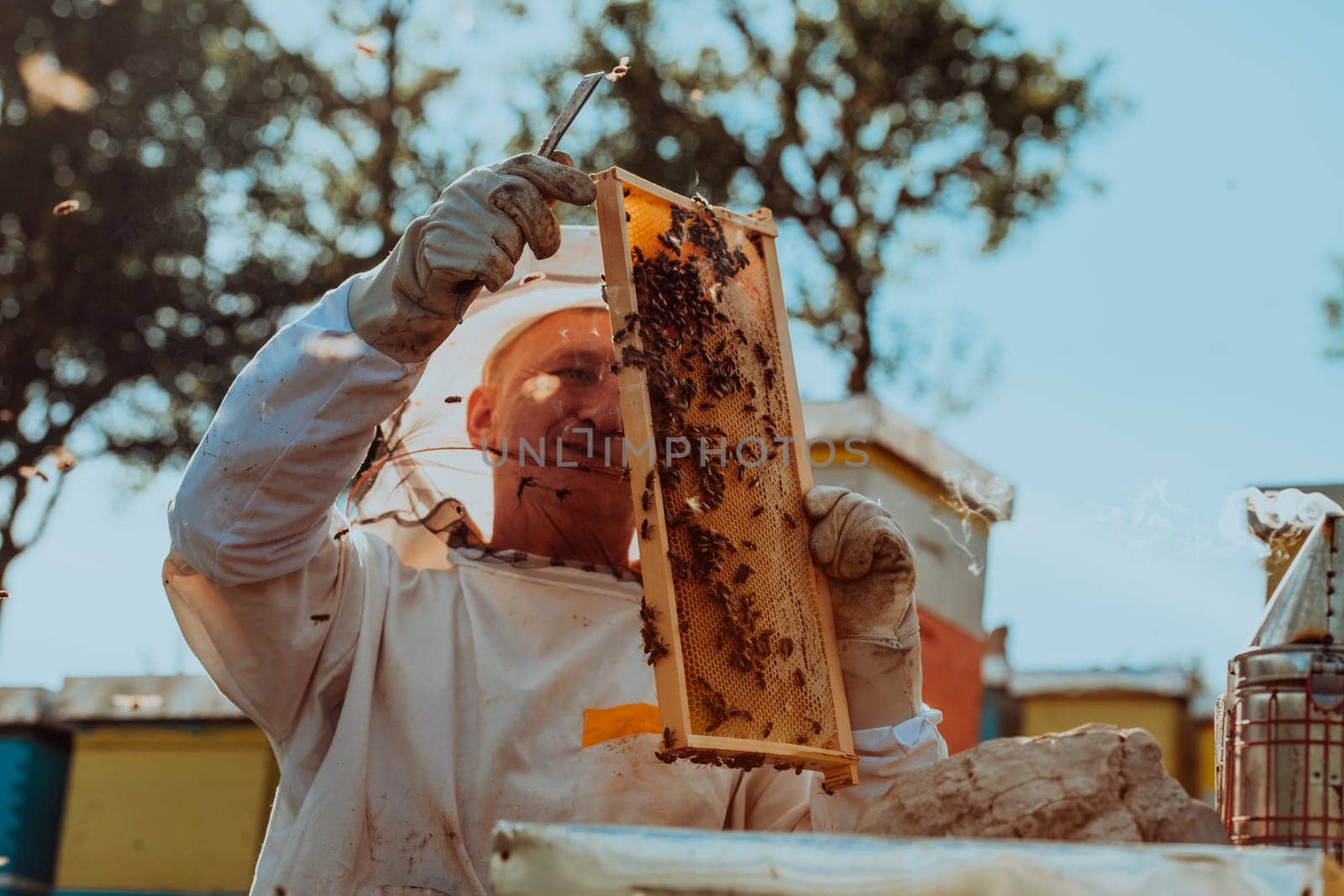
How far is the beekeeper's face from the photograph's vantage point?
352cm

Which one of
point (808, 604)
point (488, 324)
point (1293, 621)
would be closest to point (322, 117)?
point (488, 324)

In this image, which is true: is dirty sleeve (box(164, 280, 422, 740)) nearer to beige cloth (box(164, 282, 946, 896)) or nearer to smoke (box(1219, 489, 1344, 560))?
beige cloth (box(164, 282, 946, 896))

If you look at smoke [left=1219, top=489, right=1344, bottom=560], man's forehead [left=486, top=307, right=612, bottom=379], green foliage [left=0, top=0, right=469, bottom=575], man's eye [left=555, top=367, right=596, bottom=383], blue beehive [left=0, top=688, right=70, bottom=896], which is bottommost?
→ blue beehive [left=0, top=688, right=70, bottom=896]

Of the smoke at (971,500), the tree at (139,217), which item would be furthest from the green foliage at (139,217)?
the smoke at (971,500)

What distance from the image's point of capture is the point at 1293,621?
91.9 inches

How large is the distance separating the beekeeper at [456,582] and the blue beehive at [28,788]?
614 centimetres

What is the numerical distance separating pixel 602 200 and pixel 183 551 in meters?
1.10

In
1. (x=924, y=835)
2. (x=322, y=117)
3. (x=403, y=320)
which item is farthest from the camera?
(x=322, y=117)

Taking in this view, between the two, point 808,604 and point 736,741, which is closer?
point 736,741

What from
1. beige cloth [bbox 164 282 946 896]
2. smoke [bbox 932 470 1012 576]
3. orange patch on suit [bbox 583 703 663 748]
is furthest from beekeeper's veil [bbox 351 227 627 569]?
smoke [bbox 932 470 1012 576]

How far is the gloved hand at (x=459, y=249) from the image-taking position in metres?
2.78

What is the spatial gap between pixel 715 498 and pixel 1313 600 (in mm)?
1105

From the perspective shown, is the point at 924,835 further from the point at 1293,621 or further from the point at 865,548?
the point at 865,548

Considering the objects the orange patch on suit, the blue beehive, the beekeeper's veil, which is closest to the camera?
the orange patch on suit
